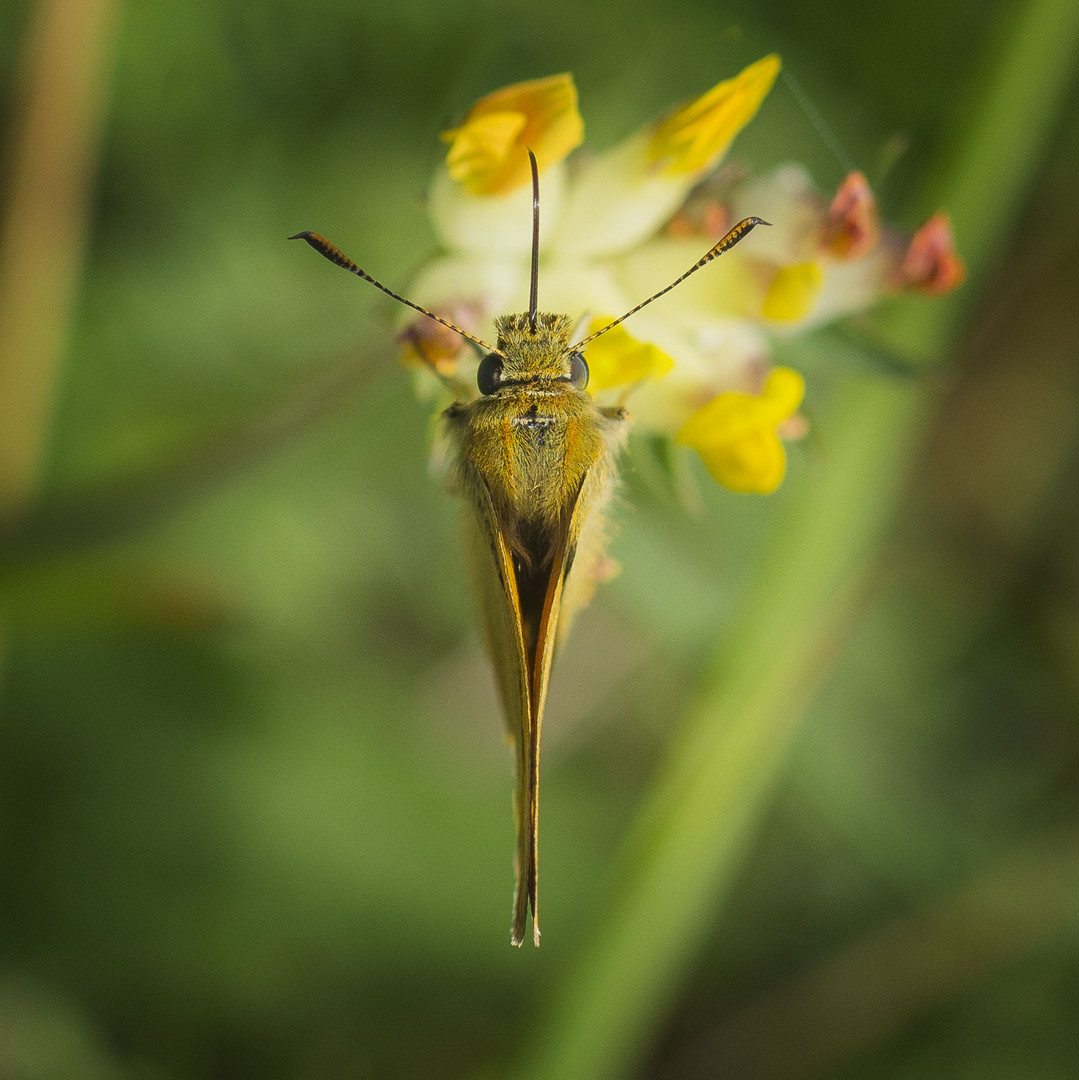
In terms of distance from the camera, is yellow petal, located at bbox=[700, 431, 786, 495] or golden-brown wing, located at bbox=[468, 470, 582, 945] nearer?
golden-brown wing, located at bbox=[468, 470, 582, 945]

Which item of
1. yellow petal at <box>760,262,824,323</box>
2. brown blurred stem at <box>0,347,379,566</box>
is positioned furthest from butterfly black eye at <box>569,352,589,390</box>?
brown blurred stem at <box>0,347,379,566</box>

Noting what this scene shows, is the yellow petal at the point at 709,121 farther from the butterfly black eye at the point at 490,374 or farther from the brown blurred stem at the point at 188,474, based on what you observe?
the brown blurred stem at the point at 188,474

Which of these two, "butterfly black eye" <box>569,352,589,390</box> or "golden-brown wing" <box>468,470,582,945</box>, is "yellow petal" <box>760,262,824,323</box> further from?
"golden-brown wing" <box>468,470,582,945</box>

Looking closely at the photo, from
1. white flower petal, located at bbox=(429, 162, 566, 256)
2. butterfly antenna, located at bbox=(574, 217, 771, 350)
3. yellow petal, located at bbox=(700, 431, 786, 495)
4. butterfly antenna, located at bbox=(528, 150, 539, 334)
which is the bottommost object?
yellow petal, located at bbox=(700, 431, 786, 495)

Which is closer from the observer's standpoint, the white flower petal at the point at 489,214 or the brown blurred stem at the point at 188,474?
the white flower petal at the point at 489,214

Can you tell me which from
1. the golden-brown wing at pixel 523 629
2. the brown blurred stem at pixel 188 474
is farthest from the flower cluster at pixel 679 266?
the brown blurred stem at pixel 188 474

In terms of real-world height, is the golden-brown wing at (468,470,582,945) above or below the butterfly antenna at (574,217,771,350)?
below
